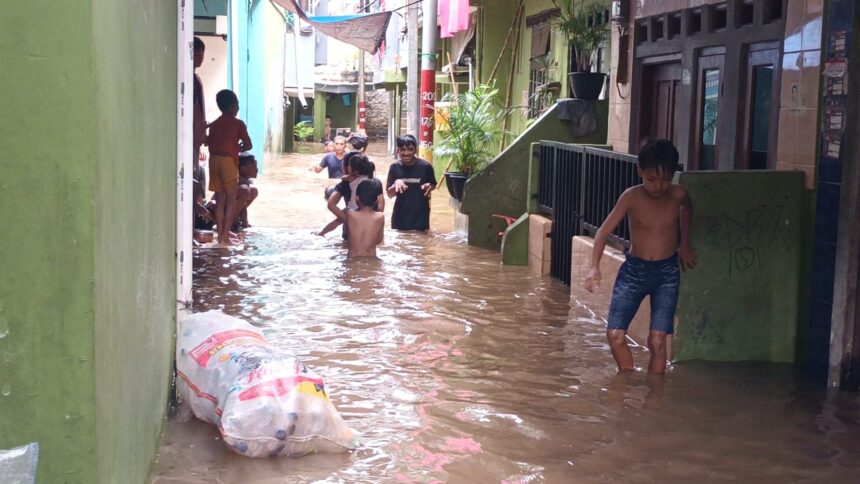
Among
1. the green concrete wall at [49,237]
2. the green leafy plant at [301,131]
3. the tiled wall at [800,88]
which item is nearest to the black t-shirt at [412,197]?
the tiled wall at [800,88]

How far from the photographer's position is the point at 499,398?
571 cm

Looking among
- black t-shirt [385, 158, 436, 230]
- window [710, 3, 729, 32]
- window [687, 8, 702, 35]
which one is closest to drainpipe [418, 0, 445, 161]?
black t-shirt [385, 158, 436, 230]

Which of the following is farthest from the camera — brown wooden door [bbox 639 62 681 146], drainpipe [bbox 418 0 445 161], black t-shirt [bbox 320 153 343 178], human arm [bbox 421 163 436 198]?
drainpipe [bbox 418 0 445 161]

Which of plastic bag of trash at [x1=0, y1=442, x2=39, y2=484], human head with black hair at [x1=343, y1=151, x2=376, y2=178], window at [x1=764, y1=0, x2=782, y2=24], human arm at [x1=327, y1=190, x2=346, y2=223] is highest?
window at [x1=764, y1=0, x2=782, y2=24]

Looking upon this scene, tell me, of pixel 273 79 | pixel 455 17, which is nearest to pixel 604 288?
pixel 455 17

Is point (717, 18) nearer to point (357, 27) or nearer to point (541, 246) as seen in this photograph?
point (541, 246)

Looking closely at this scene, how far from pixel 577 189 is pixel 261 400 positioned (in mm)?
5474

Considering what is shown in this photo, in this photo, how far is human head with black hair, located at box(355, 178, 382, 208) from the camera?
33.3ft

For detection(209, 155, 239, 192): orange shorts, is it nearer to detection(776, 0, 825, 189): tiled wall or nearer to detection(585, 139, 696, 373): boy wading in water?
detection(585, 139, 696, 373): boy wading in water

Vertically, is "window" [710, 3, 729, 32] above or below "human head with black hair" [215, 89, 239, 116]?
above

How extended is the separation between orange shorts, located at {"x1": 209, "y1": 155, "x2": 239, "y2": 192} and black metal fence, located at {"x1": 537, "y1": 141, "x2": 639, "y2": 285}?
338 cm

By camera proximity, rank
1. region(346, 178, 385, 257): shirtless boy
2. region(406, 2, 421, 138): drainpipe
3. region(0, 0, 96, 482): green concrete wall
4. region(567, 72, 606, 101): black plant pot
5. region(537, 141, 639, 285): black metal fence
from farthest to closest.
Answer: region(406, 2, 421, 138): drainpipe
region(567, 72, 606, 101): black plant pot
region(346, 178, 385, 257): shirtless boy
region(537, 141, 639, 285): black metal fence
region(0, 0, 96, 482): green concrete wall

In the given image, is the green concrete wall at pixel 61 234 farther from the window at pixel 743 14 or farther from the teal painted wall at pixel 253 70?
the teal painted wall at pixel 253 70

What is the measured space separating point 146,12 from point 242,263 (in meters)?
6.57
